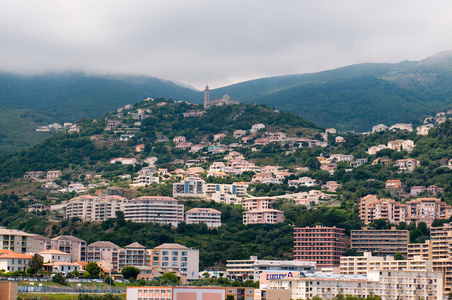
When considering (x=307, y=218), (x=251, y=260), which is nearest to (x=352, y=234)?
(x=307, y=218)

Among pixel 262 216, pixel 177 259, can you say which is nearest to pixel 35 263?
pixel 177 259

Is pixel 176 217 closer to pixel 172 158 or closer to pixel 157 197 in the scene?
pixel 157 197

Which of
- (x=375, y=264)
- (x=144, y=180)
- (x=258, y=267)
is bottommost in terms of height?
(x=258, y=267)

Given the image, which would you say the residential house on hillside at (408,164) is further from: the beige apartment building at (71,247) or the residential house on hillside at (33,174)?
the residential house on hillside at (33,174)

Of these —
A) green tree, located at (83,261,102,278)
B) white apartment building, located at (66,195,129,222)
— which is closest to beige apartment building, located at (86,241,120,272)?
green tree, located at (83,261,102,278)

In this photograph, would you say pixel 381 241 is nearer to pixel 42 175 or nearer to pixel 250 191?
pixel 250 191
